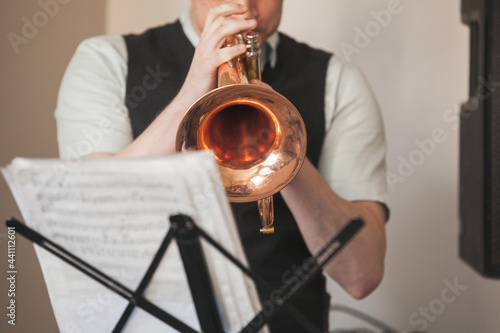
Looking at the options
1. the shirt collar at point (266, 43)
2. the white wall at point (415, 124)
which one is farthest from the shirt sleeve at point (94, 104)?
the white wall at point (415, 124)

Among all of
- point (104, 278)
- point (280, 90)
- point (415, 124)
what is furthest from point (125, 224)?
point (415, 124)

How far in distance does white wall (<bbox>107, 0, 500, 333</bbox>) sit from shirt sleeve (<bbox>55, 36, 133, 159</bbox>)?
688 mm

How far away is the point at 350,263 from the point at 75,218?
24.7 inches

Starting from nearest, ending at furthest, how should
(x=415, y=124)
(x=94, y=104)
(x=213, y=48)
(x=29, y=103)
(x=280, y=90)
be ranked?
(x=213, y=48)
(x=94, y=104)
(x=280, y=90)
(x=29, y=103)
(x=415, y=124)

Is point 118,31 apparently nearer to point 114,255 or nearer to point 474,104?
point 474,104

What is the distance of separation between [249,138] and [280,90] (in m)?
0.32

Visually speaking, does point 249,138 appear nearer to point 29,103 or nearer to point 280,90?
point 280,90

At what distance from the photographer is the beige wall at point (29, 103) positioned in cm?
127

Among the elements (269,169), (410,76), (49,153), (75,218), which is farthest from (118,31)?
(75,218)

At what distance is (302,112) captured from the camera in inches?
46.5

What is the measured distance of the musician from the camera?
1.04 meters

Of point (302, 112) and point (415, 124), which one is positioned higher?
point (302, 112)

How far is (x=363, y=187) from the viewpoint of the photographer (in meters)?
1.14

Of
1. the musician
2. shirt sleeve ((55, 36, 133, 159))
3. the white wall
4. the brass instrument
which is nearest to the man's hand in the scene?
the brass instrument
